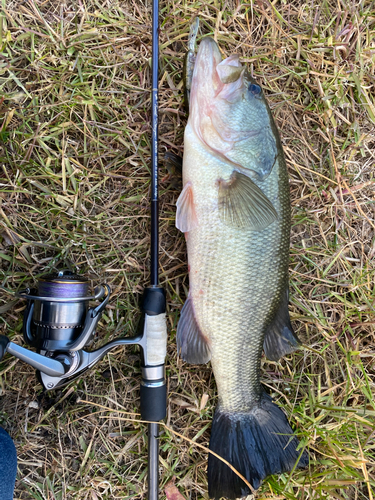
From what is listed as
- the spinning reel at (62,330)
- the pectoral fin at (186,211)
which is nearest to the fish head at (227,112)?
the pectoral fin at (186,211)

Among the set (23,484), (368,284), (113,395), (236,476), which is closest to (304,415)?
(236,476)

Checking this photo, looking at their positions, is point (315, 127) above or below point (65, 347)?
above

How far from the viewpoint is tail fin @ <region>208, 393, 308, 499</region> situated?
161 cm

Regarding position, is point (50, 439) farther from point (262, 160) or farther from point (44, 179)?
point (262, 160)

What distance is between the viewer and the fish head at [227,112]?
154 centimetres

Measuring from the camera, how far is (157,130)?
1.73 m

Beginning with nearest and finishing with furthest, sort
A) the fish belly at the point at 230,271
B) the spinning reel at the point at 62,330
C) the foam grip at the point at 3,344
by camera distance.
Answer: the foam grip at the point at 3,344, the spinning reel at the point at 62,330, the fish belly at the point at 230,271

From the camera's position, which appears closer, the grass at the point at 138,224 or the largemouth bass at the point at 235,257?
the largemouth bass at the point at 235,257

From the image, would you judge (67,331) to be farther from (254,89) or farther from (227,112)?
(254,89)

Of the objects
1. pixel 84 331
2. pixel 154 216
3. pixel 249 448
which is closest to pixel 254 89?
pixel 154 216

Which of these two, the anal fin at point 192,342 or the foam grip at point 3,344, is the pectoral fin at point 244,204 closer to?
the anal fin at point 192,342

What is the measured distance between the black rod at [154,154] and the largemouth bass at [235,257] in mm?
159

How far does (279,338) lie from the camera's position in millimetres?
1691

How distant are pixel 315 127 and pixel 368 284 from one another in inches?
36.6
